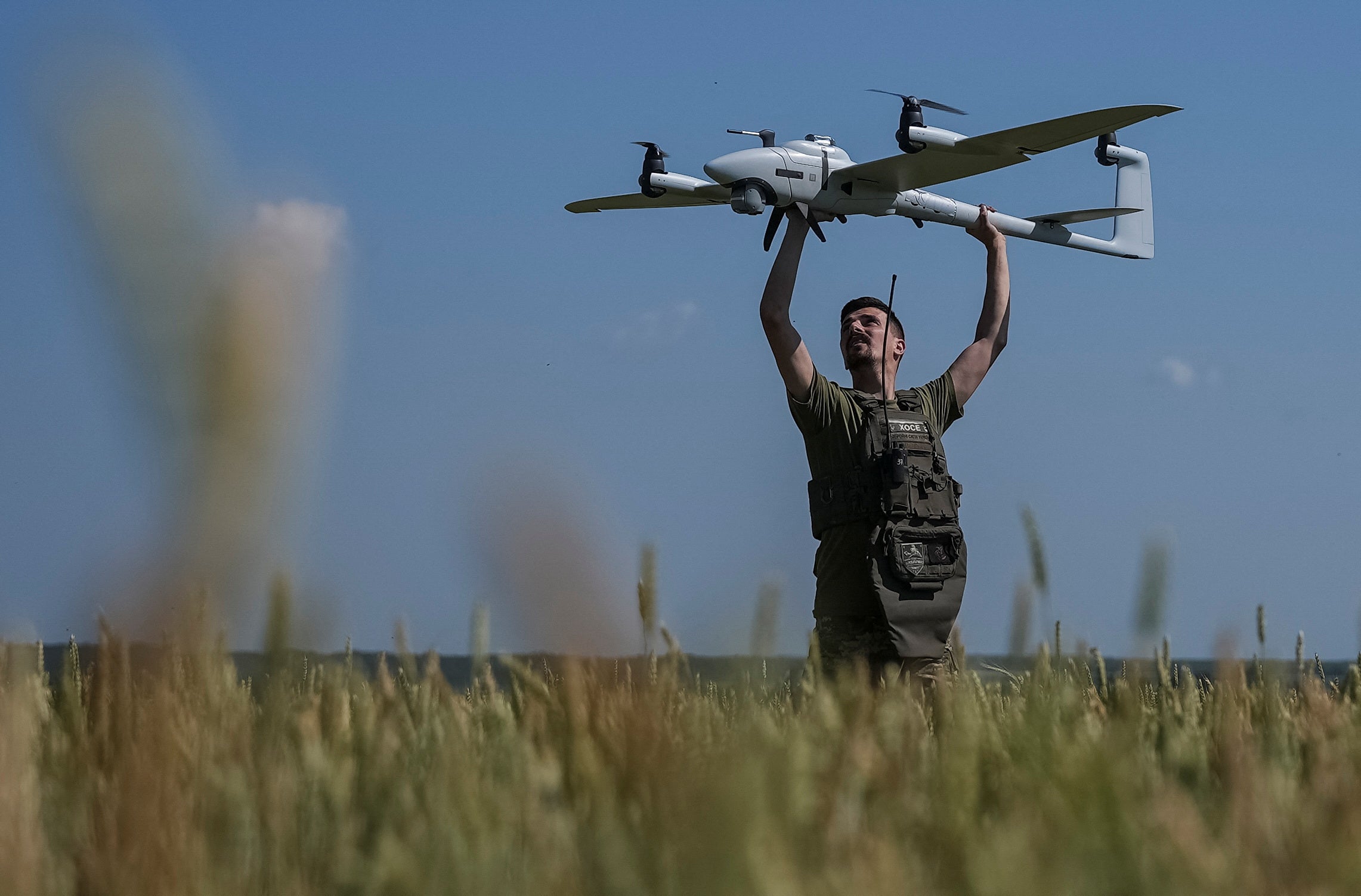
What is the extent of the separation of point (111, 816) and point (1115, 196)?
13547 millimetres

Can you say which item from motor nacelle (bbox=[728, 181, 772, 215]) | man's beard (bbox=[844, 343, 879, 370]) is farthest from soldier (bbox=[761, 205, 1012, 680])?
motor nacelle (bbox=[728, 181, 772, 215])

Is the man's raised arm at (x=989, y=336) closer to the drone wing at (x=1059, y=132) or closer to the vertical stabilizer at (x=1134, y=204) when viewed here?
the drone wing at (x=1059, y=132)

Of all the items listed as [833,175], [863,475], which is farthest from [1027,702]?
[833,175]

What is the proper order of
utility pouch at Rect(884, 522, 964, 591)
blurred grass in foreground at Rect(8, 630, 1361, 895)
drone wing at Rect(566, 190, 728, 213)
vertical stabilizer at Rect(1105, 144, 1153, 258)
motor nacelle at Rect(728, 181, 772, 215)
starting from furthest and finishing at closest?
vertical stabilizer at Rect(1105, 144, 1153, 258)
drone wing at Rect(566, 190, 728, 213)
motor nacelle at Rect(728, 181, 772, 215)
utility pouch at Rect(884, 522, 964, 591)
blurred grass in foreground at Rect(8, 630, 1361, 895)

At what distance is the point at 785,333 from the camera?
5.07 meters

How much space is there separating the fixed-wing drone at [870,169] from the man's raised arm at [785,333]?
1.93 m

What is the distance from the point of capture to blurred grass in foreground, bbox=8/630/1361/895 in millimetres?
1399

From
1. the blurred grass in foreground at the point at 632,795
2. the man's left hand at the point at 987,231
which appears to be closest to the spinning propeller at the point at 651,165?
the man's left hand at the point at 987,231

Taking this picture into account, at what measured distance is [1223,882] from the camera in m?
1.34

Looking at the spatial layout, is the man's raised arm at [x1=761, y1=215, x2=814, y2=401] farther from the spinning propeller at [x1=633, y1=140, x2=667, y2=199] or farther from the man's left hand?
the spinning propeller at [x1=633, y1=140, x2=667, y2=199]

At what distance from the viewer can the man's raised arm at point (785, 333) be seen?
5070 millimetres

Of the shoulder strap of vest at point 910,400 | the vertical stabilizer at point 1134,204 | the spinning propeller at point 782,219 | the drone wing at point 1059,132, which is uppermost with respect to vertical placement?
the vertical stabilizer at point 1134,204

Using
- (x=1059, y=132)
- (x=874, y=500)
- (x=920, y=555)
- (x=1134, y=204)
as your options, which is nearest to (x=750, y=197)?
(x=1059, y=132)

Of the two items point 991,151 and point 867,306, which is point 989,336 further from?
point 991,151
